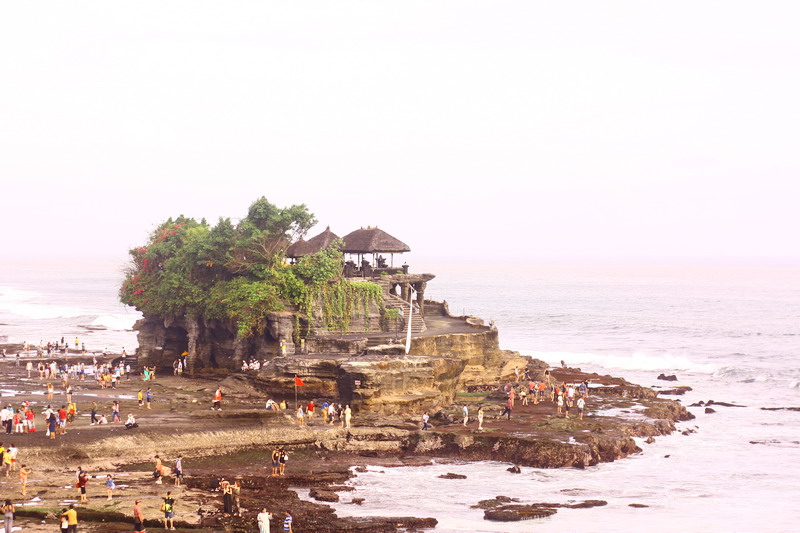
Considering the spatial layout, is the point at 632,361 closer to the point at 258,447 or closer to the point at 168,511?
the point at 258,447

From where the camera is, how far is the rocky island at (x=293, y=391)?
2902 cm

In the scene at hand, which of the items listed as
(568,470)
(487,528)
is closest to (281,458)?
(487,528)

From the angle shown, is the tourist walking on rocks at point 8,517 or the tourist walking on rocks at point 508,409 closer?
the tourist walking on rocks at point 8,517

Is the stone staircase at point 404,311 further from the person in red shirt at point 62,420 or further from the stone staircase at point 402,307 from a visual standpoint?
the person in red shirt at point 62,420

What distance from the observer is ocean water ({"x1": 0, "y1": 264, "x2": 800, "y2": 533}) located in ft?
95.7

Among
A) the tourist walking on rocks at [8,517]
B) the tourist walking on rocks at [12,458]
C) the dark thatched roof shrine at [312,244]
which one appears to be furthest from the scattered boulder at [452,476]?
the dark thatched roof shrine at [312,244]

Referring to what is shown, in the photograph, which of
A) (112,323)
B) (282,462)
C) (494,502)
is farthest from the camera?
(112,323)

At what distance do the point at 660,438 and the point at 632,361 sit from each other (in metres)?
29.9

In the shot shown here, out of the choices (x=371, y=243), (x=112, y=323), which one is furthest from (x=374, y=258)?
(x=112, y=323)

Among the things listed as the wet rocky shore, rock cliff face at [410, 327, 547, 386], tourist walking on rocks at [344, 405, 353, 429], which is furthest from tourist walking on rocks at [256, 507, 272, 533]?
rock cliff face at [410, 327, 547, 386]

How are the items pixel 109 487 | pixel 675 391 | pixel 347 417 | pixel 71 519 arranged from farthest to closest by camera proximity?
pixel 675 391 < pixel 347 417 < pixel 109 487 < pixel 71 519

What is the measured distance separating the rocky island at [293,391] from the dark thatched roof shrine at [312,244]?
0.09 metres

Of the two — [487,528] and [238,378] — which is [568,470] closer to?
[487,528]

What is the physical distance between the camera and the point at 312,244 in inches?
1965
